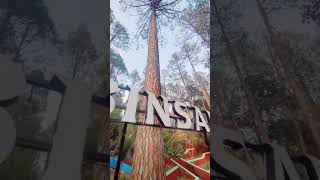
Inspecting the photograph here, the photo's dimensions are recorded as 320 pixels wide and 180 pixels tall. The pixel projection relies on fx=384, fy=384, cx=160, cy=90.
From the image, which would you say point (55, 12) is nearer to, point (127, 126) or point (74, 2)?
point (74, 2)

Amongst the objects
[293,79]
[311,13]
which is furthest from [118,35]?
[311,13]

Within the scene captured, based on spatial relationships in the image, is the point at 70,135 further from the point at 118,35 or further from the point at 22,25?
the point at 118,35

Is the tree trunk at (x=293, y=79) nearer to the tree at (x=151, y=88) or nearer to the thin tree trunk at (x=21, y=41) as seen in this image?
the tree at (x=151, y=88)

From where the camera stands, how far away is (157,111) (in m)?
3.30

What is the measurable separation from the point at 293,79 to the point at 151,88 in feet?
3.86

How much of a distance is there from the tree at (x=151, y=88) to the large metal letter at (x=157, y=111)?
65mm

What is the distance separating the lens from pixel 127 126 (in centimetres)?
309

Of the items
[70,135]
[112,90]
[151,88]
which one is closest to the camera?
[70,135]

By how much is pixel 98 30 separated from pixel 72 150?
2.77 ft

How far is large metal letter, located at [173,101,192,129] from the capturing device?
3479 mm

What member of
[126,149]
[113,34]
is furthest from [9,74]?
[126,149]

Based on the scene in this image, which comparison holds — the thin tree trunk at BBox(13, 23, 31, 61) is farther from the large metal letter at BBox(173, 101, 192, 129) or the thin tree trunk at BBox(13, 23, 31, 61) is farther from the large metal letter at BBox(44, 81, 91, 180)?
the large metal letter at BBox(173, 101, 192, 129)

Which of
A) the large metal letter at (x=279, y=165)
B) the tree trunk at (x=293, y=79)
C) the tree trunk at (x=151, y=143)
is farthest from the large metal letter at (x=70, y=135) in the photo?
the tree trunk at (x=293, y=79)

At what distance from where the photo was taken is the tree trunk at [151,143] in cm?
321
